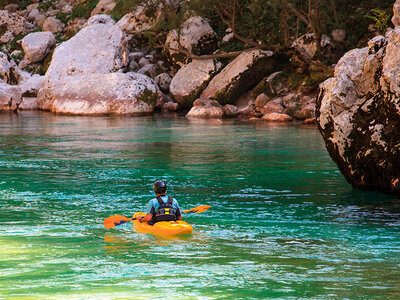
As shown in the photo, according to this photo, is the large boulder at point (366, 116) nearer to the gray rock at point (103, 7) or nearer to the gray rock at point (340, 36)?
the gray rock at point (340, 36)

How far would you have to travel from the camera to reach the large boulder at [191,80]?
33969mm

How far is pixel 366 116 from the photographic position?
34.5 feet

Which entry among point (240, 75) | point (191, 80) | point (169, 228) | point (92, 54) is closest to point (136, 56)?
point (92, 54)

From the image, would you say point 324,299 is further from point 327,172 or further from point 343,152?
point 327,172

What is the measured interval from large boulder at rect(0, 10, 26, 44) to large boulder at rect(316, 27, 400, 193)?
135 feet

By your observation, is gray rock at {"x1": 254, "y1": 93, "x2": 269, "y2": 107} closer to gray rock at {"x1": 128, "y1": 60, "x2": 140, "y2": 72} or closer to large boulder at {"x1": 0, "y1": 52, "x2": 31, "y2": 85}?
gray rock at {"x1": 128, "y1": 60, "x2": 140, "y2": 72}

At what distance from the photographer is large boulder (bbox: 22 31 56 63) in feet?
137

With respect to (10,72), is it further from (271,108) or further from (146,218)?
(146,218)

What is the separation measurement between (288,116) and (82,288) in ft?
76.5

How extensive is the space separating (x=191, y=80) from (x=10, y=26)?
21.1 m

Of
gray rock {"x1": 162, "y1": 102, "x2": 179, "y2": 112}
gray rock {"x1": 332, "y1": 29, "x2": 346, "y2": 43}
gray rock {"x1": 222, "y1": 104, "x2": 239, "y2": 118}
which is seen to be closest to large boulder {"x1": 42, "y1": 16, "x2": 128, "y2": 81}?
gray rock {"x1": 162, "y1": 102, "x2": 179, "y2": 112}

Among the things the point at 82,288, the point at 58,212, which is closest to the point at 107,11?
the point at 58,212

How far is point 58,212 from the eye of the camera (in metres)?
9.23

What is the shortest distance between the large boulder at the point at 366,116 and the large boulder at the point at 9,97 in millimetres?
27536
